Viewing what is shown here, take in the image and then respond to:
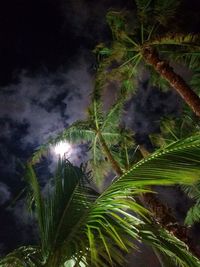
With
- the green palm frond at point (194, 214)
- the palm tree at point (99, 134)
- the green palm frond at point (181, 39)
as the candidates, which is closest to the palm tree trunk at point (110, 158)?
the palm tree at point (99, 134)

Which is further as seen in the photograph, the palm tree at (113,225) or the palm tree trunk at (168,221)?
the palm tree trunk at (168,221)

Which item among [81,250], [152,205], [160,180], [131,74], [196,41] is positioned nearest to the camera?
[81,250]

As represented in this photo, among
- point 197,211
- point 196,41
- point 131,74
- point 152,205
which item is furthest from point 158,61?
point 197,211

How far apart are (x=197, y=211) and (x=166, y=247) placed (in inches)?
334

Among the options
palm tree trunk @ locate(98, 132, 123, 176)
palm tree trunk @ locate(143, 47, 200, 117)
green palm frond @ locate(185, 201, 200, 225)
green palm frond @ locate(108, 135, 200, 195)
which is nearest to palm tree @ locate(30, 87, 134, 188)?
palm tree trunk @ locate(98, 132, 123, 176)

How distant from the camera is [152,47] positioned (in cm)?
809

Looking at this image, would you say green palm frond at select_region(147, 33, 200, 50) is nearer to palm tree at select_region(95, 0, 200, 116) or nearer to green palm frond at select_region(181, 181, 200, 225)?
palm tree at select_region(95, 0, 200, 116)

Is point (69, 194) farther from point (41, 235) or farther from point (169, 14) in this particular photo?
point (169, 14)

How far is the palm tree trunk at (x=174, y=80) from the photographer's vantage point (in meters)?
7.37

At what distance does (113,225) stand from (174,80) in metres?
5.37

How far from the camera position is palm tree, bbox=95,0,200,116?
7.60 metres

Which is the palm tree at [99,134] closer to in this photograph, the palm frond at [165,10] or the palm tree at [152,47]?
the palm tree at [152,47]

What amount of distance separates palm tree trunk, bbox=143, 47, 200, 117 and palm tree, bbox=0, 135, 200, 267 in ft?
14.9

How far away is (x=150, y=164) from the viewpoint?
9.78 feet
